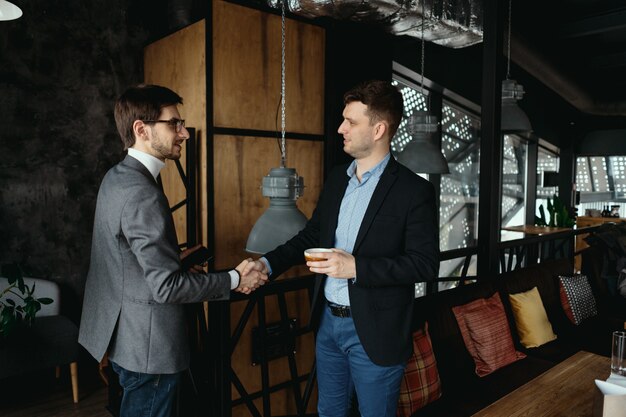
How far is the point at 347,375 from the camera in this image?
75.6 inches

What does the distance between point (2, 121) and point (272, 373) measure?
2.70 m

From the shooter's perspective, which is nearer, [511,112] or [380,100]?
[380,100]

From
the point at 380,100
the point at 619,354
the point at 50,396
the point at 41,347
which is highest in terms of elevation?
the point at 380,100

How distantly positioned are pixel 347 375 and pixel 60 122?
3.15m

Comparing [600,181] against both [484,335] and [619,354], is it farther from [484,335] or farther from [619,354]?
[619,354]

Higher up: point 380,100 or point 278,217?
point 380,100

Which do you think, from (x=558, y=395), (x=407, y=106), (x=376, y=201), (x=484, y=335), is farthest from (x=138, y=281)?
(x=407, y=106)

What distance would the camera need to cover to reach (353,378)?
1819 mm

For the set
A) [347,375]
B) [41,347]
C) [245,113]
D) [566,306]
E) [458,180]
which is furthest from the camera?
[458,180]

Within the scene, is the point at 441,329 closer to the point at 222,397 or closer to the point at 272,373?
the point at 222,397

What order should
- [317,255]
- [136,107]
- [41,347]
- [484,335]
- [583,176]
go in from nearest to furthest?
[317,255], [136,107], [484,335], [41,347], [583,176]

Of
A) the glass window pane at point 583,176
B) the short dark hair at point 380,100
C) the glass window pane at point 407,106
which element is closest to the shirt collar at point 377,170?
the short dark hair at point 380,100

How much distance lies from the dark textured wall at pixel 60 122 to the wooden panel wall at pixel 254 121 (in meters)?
1.23

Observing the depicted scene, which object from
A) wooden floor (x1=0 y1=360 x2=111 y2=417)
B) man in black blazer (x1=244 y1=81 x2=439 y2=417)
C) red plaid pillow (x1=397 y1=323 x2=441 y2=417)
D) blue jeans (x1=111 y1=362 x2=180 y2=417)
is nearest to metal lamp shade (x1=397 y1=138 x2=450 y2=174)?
red plaid pillow (x1=397 y1=323 x2=441 y2=417)
